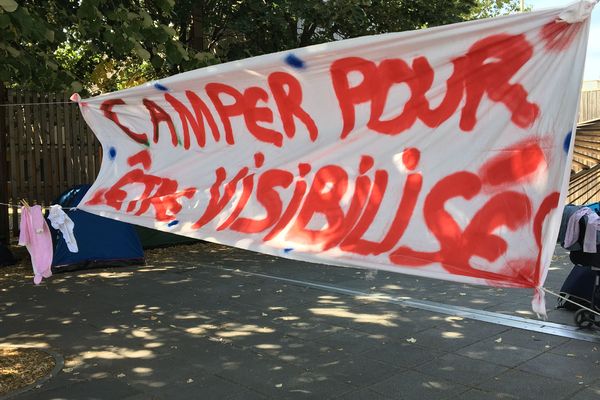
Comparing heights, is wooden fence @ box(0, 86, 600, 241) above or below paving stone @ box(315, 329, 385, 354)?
above

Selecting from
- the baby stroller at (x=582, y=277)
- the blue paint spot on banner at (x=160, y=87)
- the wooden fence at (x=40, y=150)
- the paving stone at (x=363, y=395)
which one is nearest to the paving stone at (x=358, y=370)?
the paving stone at (x=363, y=395)

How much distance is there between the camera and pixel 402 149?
2.79 m

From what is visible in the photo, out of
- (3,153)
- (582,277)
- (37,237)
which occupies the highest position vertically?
(3,153)

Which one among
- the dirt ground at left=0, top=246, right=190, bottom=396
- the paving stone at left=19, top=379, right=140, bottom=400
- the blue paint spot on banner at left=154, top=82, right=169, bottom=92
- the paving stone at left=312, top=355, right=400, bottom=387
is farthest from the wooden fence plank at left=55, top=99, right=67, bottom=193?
the paving stone at left=312, top=355, right=400, bottom=387

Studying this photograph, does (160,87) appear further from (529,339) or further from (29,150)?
(29,150)

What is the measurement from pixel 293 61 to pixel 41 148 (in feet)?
27.9

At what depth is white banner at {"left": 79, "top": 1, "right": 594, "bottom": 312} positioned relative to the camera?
240 centimetres

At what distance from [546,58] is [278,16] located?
8.47m

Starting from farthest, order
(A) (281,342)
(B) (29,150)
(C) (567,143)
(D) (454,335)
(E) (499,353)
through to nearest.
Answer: (B) (29,150) → (D) (454,335) → (A) (281,342) → (E) (499,353) → (C) (567,143)

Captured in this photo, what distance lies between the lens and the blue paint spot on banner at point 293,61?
123 inches

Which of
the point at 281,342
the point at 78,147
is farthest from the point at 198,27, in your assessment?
the point at 281,342

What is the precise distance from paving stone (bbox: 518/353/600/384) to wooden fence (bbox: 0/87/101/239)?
8.39 m

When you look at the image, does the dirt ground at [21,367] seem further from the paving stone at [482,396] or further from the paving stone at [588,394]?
the paving stone at [588,394]

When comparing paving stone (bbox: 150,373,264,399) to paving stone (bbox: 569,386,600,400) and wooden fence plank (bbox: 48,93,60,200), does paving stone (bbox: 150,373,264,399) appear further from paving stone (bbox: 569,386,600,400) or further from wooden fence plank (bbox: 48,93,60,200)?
wooden fence plank (bbox: 48,93,60,200)
